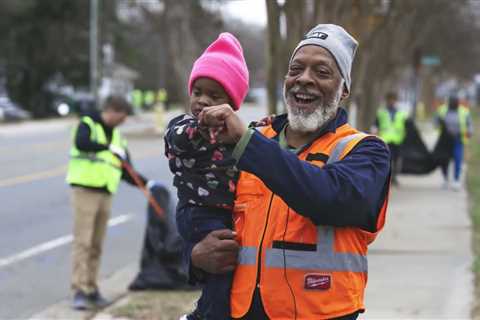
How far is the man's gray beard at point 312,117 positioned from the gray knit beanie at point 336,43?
0.11 metres

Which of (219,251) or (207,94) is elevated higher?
(207,94)

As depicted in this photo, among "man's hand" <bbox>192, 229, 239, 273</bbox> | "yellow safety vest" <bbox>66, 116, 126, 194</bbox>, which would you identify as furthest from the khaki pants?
"man's hand" <bbox>192, 229, 239, 273</bbox>

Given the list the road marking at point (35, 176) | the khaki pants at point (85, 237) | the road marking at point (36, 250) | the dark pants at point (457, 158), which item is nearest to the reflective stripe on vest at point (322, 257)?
the khaki pants at point (85, 237)

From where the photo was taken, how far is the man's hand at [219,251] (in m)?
2.67

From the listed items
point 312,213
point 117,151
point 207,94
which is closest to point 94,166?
point 117,151

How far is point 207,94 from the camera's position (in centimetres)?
287

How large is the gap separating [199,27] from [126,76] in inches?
1660

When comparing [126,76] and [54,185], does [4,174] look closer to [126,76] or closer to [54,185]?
[54,185]

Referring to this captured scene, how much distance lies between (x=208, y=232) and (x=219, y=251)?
0.11 m

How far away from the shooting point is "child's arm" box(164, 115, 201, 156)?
2689 millimetres

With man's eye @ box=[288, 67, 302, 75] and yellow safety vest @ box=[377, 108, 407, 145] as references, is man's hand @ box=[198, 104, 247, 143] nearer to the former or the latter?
man's eye @ box=[288, 67, 302, 75]

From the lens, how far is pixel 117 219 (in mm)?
11680

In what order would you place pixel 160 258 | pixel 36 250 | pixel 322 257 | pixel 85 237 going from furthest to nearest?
pixel 36 250, pixel 160 258, pixel 85 237, pixel 322 257

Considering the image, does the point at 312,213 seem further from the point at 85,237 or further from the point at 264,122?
the point at 85,237
